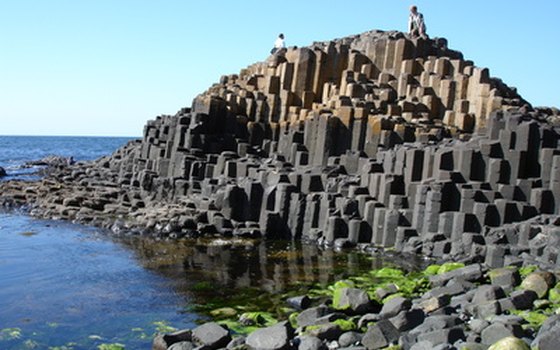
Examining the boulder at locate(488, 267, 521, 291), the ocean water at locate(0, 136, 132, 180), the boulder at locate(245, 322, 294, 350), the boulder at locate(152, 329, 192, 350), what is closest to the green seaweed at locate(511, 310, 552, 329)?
the boulder at locate(488, 267, 521, 291)

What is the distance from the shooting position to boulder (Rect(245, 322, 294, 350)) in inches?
344

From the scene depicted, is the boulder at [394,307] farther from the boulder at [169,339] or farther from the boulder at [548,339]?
the boulder at [169,339]

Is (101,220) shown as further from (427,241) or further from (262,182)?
(427,241)

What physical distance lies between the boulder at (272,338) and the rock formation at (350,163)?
6.60m

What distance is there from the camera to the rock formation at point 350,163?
17016 mm

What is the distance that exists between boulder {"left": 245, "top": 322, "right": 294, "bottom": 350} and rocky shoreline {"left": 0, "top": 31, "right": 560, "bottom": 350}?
30 millimetres

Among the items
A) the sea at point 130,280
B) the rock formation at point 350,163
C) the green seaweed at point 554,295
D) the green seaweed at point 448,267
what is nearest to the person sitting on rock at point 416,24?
the rock formation at point 350,163

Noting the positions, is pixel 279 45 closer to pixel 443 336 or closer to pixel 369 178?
pixel 369 178

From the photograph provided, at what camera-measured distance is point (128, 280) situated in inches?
555

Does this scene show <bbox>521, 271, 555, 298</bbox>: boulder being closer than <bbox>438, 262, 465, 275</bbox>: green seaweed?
Yes

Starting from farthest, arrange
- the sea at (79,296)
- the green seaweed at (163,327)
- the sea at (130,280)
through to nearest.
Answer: the sea at (130,280)
the green seaweed at (163,327)
the sea at (79,296)

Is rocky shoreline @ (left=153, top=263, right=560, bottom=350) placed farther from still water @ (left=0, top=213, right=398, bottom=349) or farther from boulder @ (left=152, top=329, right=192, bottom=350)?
still water @ (left=0, top=213, right=398, bottom=349)

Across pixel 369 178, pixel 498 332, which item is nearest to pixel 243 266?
pixel 369 178

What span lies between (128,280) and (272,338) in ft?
19.7
